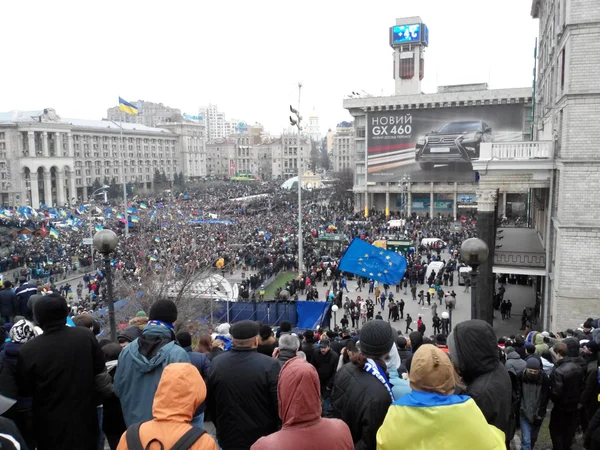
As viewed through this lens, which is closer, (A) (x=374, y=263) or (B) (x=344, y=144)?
(A) (x=374, y=263)

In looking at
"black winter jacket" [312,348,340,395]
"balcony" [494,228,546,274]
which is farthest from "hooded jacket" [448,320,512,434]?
"balcony" [494,228,546,274]

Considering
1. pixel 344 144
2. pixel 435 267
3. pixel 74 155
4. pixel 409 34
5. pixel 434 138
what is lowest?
Result: pixel 435 267

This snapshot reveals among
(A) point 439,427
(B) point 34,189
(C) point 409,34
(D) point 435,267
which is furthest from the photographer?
(B) point 34,189

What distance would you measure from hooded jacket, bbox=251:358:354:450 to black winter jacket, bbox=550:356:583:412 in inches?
152

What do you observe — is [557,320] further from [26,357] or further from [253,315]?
[26,357]

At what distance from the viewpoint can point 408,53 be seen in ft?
212

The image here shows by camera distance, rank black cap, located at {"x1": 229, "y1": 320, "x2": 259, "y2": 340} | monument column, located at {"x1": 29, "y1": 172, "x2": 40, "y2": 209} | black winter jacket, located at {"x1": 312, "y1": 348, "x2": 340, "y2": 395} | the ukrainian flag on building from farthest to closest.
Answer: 1. monument column, located at {"x1": 29, "y1": 172, "x2": 40, "y2": 209}
2. the ukrainian flag on building
3. black winter jacket, located at {"x1": 312, "y1": 348, "x2": 340, "y2": 395}
4. black cap, located at {"x1": 229, "y1": 320, "x2": 259, "y2": 340}

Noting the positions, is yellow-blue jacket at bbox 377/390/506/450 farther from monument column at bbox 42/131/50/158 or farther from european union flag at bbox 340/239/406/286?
monument column at bbox 42/131/50/158

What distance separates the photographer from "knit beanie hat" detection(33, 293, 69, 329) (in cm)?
408

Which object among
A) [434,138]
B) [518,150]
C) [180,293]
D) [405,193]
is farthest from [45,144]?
[518,150]

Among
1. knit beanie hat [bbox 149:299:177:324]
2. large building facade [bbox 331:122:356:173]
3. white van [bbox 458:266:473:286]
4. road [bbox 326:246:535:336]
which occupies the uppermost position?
large building facade [bbox 331:122:356:173]

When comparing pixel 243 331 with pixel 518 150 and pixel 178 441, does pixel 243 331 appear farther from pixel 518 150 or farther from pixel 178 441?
pixel 518 150

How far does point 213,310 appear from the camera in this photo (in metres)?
18.7

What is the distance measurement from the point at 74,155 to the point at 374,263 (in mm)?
90859
